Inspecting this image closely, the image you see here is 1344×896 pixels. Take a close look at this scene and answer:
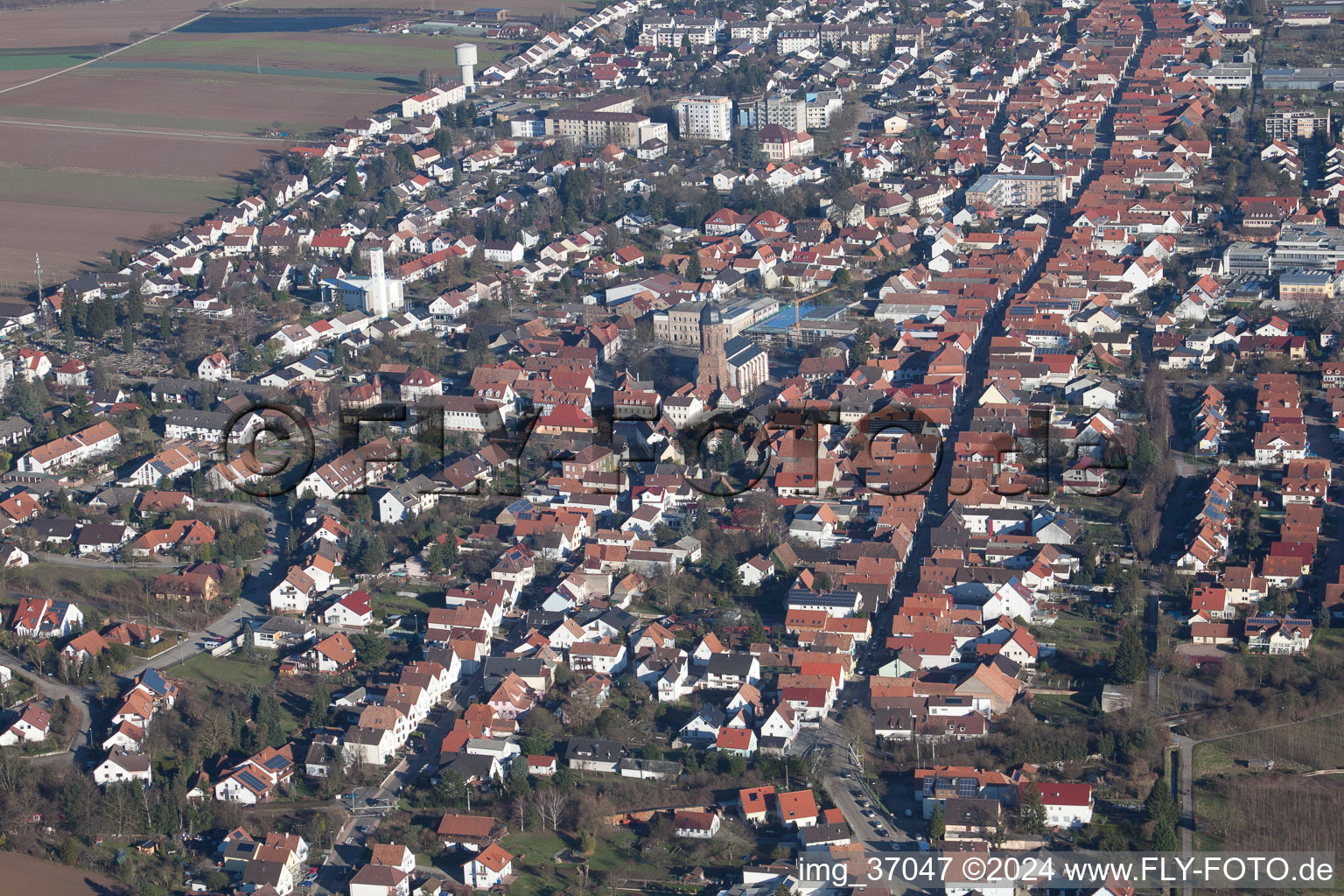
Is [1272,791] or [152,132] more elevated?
[152,132]

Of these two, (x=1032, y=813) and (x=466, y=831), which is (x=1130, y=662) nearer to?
(x=1032, y=813)

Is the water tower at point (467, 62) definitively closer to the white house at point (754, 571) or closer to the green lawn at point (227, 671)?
the white house at point (754, 571)

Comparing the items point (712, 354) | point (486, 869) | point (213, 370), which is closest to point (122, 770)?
point (486, 869)

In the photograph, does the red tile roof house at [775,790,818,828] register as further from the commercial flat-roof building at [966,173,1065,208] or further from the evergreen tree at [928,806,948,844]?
the commercial flat-roof building at [966,173,1065,208]

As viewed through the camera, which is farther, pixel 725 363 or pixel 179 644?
pixel 725 363

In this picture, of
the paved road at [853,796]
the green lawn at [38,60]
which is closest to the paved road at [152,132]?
the green lawn at [38,60]

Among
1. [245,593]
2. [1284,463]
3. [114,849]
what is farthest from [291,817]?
[1284,463]
